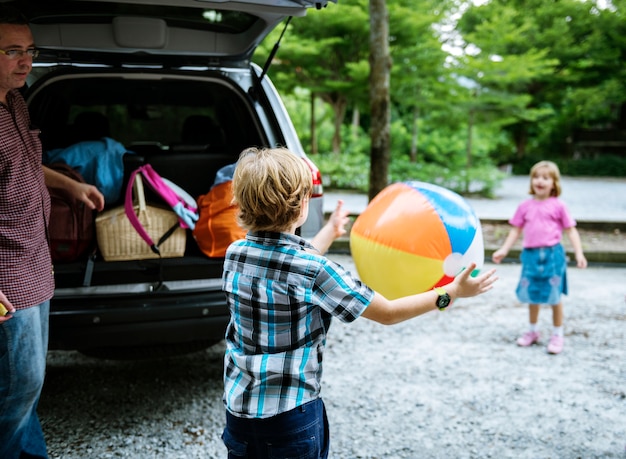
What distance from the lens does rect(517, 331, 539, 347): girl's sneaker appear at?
4.32 metres

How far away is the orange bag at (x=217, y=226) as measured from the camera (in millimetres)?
3154

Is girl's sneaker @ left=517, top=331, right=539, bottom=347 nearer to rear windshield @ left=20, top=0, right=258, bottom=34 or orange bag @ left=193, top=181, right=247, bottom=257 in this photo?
orange bag @ left=193, top=181, right=247, bottom=257

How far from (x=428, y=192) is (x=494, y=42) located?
39.9ft

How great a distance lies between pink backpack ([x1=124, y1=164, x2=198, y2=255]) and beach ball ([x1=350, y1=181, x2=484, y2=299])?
1.03 metres

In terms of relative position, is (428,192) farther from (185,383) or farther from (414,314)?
(185,383)

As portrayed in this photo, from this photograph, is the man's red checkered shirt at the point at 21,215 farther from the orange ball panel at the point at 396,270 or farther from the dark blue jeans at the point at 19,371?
the orange ball panel at the point at 396,270

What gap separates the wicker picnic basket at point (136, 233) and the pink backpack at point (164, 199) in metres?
0.03

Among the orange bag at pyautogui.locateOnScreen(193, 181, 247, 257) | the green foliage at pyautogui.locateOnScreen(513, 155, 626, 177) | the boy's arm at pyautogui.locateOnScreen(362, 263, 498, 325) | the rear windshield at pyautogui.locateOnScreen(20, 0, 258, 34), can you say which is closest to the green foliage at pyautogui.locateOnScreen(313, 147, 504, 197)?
the green foliage at pyautogui.locateOnScreen(513, 155, 626, 177)

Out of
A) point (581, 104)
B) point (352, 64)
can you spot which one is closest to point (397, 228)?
point (352, 64)

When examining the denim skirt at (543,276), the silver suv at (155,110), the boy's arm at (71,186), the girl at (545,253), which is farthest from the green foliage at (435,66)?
the boy's arm at (71,186)

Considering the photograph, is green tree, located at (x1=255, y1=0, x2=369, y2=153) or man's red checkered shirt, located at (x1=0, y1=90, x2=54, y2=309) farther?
green tree, located at (x1=255, y1=0, x2=369, y2=153)

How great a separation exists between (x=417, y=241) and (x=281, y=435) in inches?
44.6

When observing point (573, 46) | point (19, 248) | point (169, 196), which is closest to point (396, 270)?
point (169, 196)

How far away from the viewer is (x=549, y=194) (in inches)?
174
